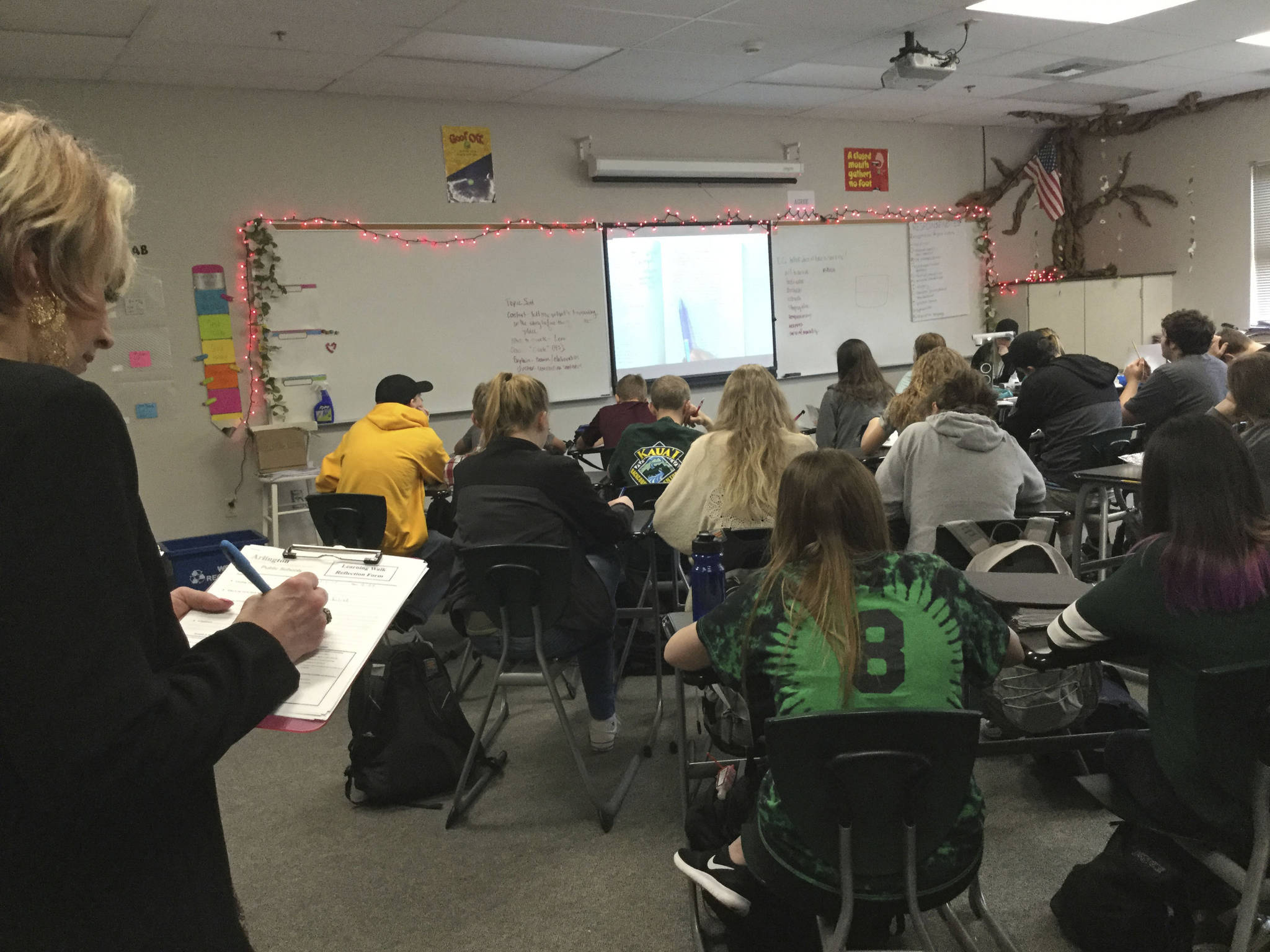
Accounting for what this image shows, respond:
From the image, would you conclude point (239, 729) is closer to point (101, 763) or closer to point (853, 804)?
point (101, 763)

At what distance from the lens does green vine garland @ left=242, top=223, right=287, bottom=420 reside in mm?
5398

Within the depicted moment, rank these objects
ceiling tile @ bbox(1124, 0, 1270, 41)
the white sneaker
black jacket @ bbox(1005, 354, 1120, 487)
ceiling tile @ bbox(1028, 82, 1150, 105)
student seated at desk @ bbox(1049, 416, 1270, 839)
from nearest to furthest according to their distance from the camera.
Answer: student seated at desk @ bbox(1049, 416, 1270, 839) → the white sneaker → black jacket @ bbox(1005, 354, 1120, 487) → ceiling tile @ bbox(1124, 0, 1270, 41) → ceiling tile @ bbox(1028, 82, 1150, 105)

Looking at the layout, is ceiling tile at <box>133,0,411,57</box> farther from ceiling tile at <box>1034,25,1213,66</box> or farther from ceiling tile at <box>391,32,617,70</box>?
ceiling tile at <box>1034,25,1213,66</box>

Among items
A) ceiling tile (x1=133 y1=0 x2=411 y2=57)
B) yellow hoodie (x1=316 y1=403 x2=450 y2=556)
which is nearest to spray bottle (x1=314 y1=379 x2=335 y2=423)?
yellow hoodie (x1=316 y1=403 x2=450 y2=556)

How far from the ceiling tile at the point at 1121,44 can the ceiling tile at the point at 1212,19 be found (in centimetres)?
8

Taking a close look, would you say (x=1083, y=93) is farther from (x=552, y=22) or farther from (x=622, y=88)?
(x=552, y=22)

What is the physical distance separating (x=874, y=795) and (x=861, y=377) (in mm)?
3858

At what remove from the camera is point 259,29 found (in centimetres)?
423

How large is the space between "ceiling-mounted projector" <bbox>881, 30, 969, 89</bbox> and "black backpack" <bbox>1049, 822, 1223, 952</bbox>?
4.19 m

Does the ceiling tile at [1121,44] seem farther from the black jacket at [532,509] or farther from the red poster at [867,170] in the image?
the black jacket at [532,509]

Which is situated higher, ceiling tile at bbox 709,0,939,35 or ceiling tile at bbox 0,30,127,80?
ceiling tile at bbox 709,0,939,35

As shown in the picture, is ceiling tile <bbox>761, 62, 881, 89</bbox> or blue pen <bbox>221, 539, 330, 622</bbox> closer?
blue pen <bbox>221, 539, 330, 622</bbox>

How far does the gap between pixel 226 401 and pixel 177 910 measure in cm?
506

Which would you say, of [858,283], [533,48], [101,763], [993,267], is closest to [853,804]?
[101,763]
